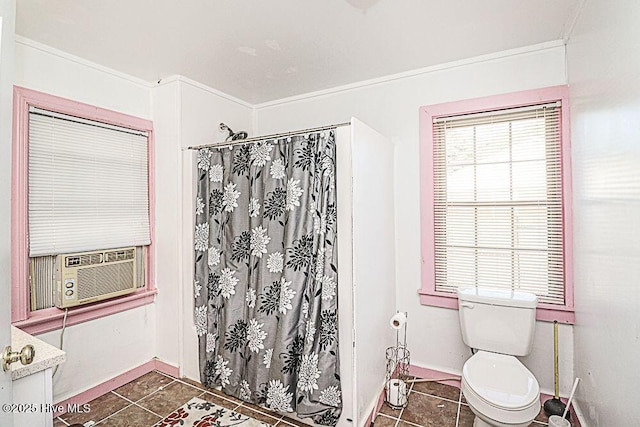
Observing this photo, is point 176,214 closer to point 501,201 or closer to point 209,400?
point 209,400

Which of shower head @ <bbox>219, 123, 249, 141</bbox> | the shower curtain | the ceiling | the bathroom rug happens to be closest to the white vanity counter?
the bathroom rug

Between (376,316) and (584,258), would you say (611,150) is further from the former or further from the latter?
(376,316)

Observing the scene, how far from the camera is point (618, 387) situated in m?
1.38

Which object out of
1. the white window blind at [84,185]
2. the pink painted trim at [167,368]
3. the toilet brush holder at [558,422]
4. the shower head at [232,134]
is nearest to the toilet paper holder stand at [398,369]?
the toilet brush holder at [558,422]

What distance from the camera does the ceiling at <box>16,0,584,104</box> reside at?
1783 mm

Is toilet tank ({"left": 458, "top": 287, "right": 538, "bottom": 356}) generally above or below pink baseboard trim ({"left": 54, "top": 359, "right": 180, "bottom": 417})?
above

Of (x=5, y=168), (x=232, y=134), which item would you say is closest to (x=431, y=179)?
(x=232, y=134)

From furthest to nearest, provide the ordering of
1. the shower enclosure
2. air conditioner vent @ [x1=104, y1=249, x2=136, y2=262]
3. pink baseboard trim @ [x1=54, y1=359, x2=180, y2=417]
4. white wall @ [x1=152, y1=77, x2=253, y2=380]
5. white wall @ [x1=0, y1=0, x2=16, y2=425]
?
white wall @ [x1=152, y1=77, x2=253, y2=380] → air conditioner vent @ [x1=104, y1=249, x2=136, y2=262] → pink baseboard trim @ [x1=54, y1=359, x2=180, y2=417] → the shower enclosure → white wall @ [x1=0, y1=0, x2=16, y2=425]

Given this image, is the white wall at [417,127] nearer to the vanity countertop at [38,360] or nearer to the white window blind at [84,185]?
the white window blind at [84,185]

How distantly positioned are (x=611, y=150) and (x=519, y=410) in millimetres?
1290

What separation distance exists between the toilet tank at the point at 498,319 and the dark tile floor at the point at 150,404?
127 centimetres

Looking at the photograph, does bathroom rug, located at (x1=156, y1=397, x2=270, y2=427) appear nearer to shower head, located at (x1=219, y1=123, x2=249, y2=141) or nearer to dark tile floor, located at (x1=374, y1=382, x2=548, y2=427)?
dark tile floor, located at (x1=374, y1=382, x2=548, y2=427)

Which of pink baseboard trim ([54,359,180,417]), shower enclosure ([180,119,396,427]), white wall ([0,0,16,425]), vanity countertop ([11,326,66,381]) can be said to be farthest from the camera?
pink baseboard trim ([54,359,180,417])

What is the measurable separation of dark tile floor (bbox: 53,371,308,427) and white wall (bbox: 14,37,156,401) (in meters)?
0.17
